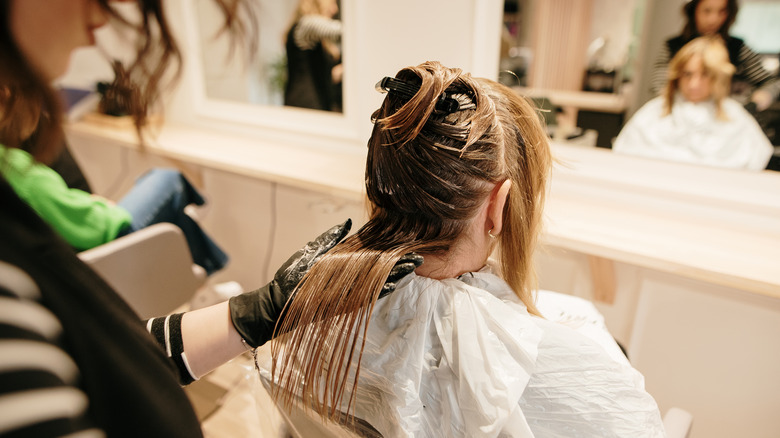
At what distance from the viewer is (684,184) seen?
4.48 ft

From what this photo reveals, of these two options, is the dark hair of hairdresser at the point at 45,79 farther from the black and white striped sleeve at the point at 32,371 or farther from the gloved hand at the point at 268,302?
the gloved hand at the point at 268,302

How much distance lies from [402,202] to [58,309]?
19.0 inches

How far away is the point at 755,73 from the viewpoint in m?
1.23

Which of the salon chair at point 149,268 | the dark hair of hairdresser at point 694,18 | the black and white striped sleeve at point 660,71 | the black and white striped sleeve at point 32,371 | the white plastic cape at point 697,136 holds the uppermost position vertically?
the dark hair of hairdresser at point 694,18

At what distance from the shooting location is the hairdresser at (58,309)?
28 centimetres

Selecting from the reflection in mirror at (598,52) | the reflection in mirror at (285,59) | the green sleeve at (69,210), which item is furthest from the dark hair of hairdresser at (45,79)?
the reflection in mirror at (285,59)

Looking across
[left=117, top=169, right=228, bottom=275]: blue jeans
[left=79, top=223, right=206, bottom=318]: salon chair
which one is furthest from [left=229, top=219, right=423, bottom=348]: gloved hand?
[left=117, top=169, right=228, bottom=275]: blue jeans

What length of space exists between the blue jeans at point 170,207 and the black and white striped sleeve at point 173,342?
852mm

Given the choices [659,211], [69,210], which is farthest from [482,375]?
[69,210]

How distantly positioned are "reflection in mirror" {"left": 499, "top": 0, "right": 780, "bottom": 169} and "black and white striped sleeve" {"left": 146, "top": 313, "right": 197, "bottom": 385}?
3.95 feet

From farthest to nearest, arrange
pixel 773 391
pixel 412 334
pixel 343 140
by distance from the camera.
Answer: pixel 343 140 → pixel 773 391 → pixel 412 334

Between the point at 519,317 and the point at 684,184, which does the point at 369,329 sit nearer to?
the point at 519,317

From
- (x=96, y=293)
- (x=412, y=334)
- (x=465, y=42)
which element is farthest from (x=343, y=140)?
(x=96, y=293)

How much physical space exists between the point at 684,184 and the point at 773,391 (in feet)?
2.10
